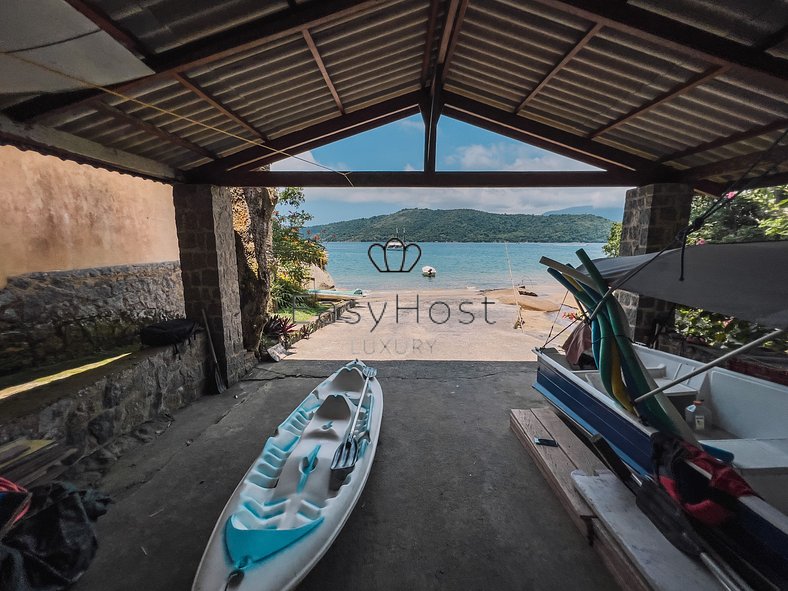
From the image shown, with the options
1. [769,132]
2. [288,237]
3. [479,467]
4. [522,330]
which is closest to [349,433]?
[479,467]

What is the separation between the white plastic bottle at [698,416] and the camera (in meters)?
3.15

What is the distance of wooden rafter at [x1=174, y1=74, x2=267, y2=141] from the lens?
2.88 metres

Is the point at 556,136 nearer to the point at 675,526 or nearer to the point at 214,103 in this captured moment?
the point at 214,103

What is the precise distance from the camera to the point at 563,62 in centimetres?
329

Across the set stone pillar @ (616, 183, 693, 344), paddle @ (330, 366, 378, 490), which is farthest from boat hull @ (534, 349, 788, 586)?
paddle @ (330, 366, 378, 490)

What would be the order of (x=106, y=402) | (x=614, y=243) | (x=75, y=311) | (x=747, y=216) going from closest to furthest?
(x=106, y=402), (x=75, y=311), (x=747, y=216), (x=614, y=243)

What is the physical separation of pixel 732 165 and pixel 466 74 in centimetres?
339

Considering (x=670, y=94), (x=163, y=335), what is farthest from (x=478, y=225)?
(x=163, y=335)

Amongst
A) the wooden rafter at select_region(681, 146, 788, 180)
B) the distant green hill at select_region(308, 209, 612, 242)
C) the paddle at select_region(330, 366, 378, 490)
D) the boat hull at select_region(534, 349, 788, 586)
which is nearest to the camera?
the boat hull at select_region(534, 349, 788, 586)

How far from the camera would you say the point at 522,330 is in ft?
29.4

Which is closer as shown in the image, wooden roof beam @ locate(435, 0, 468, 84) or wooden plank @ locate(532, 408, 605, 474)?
wooden roof beam @ locate(435, 0, 468, 84)

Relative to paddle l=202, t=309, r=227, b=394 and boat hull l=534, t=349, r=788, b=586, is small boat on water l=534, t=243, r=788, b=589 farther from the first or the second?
→ paddle l=202, t=309, r=227, b=394

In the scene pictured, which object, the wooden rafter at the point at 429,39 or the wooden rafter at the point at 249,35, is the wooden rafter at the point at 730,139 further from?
the wooden rafter at the point at 249,35

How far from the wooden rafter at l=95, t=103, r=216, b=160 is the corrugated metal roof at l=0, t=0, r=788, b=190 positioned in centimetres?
3
